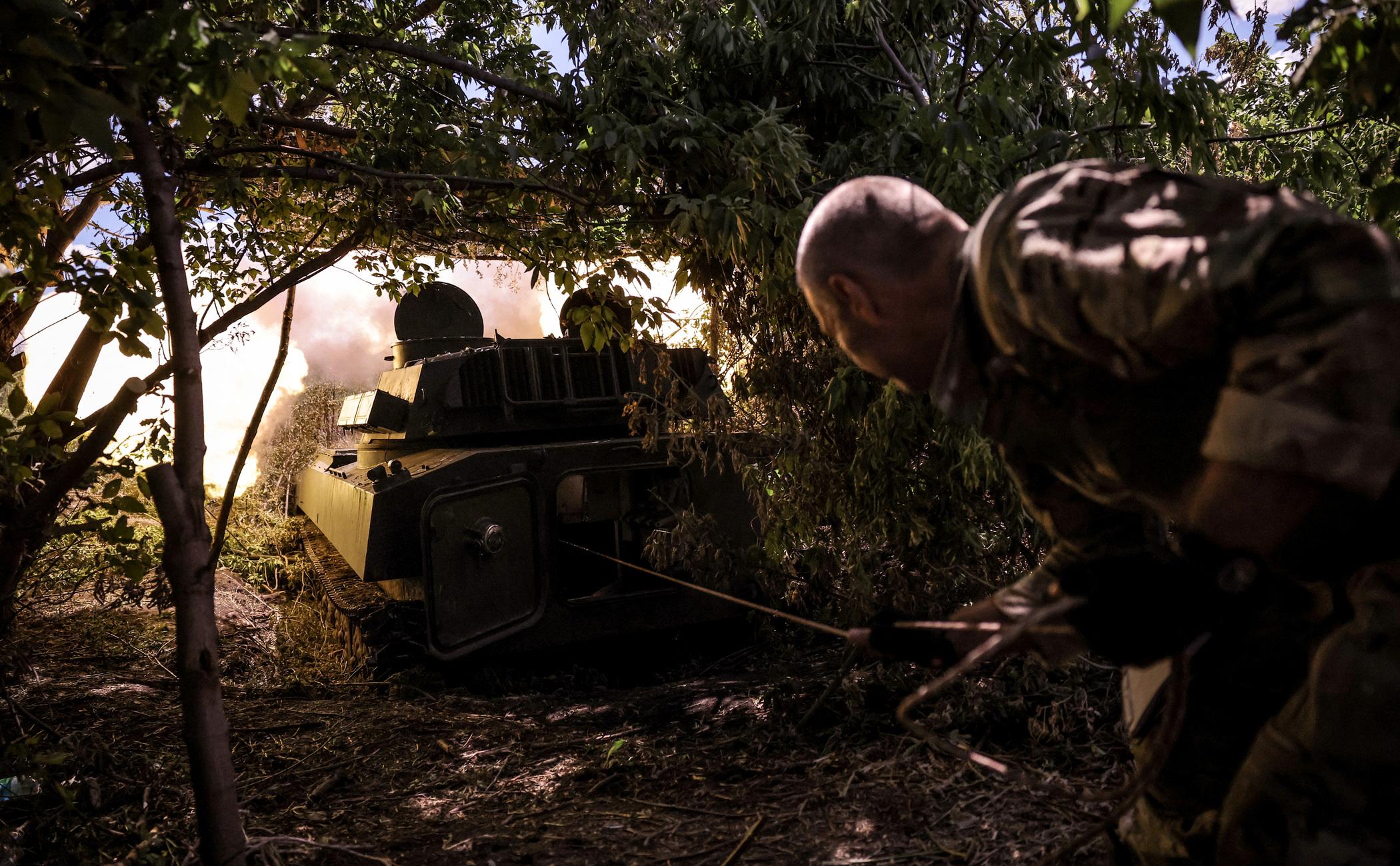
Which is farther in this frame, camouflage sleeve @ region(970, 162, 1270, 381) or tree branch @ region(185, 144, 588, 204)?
tree branch @ region(185, 144, 588, 204)

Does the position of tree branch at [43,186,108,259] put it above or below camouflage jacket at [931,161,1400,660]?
above

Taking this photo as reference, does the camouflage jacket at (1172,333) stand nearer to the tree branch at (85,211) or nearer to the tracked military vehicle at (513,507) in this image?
the tree branch at (85,211)

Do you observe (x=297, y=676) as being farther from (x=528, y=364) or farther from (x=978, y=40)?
(x=978, y=40)

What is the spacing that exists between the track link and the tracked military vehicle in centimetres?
1

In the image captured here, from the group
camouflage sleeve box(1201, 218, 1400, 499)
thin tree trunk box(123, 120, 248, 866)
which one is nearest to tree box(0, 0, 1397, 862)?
thin tree trunk box(123, 120, 248, 866)

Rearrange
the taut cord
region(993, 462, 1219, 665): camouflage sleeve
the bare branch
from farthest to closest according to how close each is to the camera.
→ the bare branch < the taut cord < region(993, 462, 1219, 665): camouflage sleeve

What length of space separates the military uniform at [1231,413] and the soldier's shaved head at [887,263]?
9cm

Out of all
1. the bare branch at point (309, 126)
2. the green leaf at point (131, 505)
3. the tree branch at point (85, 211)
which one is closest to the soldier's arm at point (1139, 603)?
the green leaf at point (131, 505)

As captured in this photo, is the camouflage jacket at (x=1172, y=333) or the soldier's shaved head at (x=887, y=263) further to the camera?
the soldier's shaved head at (x=887, y=263)

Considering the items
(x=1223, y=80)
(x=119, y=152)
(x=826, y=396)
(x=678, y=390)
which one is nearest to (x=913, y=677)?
(x=826, y=396)

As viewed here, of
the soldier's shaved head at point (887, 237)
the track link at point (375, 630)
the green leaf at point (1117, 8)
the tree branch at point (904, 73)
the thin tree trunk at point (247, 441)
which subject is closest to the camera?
the green leaf at point (1117, 8)

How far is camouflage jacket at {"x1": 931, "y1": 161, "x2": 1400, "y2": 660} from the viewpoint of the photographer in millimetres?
1144

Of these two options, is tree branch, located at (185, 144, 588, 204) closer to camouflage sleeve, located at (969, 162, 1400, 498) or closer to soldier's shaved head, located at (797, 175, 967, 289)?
soldier's shaved head, located at (797, 175, 967, 289)

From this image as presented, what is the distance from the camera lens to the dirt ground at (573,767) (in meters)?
3.27
